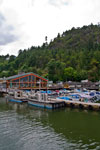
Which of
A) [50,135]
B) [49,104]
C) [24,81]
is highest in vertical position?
[24,81]

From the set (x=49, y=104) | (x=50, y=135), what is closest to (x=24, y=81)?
(x=49, y=104)

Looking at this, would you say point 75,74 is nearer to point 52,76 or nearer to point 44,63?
point 52,76

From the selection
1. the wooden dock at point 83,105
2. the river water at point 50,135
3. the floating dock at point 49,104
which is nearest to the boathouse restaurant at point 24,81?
the floating dock at point 49,104

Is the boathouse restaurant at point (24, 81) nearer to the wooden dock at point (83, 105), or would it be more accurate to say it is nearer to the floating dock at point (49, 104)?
the floating dock at point (49, 104)

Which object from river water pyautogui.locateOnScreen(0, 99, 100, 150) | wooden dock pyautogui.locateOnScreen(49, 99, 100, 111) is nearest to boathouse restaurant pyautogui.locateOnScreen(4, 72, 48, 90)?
wooden dock pyautogui.locateOnScreen(49, 99, 100, 111)

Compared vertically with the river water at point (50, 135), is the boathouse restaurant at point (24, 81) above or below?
above

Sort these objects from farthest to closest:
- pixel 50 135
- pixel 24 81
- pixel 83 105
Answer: pixel 24 81 < pixel 83 105 < pixel 50 135

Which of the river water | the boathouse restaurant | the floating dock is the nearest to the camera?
the river water

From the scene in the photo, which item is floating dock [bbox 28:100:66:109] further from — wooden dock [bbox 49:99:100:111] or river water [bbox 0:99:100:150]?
river water [bbox 0:99:100:150]

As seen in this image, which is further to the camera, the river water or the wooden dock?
the wooden dock

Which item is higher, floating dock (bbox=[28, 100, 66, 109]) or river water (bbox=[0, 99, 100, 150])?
floating dock (bbox=[28, 100, 66, 109])

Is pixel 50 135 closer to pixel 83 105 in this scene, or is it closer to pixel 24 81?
pixel 83 105

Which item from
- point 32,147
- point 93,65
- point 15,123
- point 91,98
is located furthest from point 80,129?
point 93,65

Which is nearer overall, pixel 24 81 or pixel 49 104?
pixel 49 104
